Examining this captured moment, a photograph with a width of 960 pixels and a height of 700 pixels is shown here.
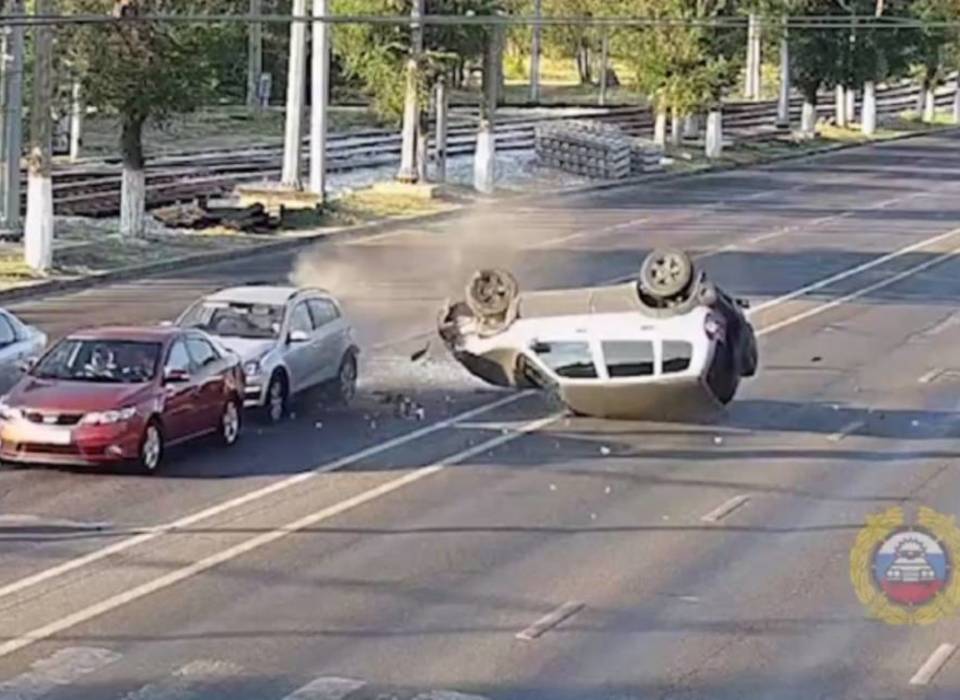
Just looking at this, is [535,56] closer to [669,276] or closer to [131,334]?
[669,276]

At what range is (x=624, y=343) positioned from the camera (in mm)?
25750

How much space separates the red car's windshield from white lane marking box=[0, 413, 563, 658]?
2.82 m

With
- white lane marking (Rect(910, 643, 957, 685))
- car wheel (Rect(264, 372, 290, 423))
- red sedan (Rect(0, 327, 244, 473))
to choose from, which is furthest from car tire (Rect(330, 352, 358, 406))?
white lane marking (Rect(910, 643, 957, 685))

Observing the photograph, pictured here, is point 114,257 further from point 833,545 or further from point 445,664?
point 445,664

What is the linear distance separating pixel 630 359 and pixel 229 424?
4.93m

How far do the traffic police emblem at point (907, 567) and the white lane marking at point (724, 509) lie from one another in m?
1.27

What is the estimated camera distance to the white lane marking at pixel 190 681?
43.9ft

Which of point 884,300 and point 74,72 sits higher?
point 74,72

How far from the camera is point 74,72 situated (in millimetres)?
42062

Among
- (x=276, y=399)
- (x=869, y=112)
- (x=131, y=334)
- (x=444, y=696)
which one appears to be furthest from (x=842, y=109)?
(x=444, y=696)

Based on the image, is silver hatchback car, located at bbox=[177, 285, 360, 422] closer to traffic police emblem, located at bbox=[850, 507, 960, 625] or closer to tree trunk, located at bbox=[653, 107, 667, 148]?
traffic police emblem, located at bbox=[850, 507, 960, 625]

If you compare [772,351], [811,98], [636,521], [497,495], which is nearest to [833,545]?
[636,521]

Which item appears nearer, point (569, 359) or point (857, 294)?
point (569, 359)

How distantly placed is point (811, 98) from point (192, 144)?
3063 centimetres
